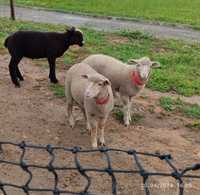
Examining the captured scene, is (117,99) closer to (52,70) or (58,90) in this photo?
(58,90)

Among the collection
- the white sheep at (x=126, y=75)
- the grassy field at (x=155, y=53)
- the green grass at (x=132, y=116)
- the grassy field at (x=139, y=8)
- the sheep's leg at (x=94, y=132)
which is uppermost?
the white sheep at (x=126, y=75)

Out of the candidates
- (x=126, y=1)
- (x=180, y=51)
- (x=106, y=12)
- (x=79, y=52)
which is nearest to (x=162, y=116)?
(x=79, y=52)

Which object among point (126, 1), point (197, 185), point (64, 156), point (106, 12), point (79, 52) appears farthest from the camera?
point (126, 1)

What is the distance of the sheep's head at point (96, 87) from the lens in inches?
252

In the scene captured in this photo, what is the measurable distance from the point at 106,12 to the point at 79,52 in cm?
1056

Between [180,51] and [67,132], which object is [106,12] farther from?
[67,132]

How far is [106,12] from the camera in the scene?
22.2 meters

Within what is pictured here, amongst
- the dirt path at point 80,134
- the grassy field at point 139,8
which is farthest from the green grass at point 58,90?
the grassy field at point 139,8

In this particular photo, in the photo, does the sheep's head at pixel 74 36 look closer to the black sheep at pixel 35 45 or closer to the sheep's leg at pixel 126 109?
the black sheep at pixel 35 45

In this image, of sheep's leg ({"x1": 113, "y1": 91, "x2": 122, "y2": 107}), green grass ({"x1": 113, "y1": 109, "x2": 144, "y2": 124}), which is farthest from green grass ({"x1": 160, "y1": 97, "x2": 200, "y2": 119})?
sheep's leg ({"x1": 113, "y1": 91, "x2": 122, "y2": 107})

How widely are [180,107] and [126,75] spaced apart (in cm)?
133

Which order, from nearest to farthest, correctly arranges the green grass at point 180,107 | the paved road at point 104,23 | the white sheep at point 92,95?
the white sheep at point 92,95 < the green grass at point 180,107 < the paved road at point 104,23

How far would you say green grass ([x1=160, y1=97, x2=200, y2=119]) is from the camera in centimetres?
834

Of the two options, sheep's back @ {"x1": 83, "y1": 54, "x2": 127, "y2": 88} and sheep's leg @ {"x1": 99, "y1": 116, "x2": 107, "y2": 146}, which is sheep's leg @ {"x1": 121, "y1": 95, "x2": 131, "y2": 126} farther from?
sheep's leg @ {"x1": 99, "y1": 116, "x2": 107, "y2": 146}
